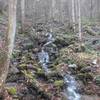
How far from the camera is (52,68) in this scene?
50.5ft

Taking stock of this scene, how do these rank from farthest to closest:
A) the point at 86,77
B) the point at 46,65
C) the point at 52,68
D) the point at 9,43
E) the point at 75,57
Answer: the point at 75,57 → the point at 46,65 → the point at 52,68 → the point at 86,77 → the point at 9,43

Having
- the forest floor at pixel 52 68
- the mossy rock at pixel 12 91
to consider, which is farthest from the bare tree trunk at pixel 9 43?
the mossy rock at pixel 12 91

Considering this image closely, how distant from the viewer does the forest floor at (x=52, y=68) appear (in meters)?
11.8

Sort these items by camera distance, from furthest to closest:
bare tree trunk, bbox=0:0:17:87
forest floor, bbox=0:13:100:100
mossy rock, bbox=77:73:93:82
→ mossy rock, bbox=77:73:93:82 → forest floor, bbox=0:13:100:100 → bare tree trunk, bbox=0:0:17:87

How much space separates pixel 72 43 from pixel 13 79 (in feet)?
27.9

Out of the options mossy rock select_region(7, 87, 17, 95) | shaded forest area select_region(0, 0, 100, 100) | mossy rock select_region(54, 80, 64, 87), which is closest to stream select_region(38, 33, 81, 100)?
shaded forest area select_region(0, 0, 100, 100)

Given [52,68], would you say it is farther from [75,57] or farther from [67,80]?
→ [75,57]

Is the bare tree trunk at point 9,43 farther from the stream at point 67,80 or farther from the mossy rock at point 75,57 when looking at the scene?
the mossy rock at point 75,57

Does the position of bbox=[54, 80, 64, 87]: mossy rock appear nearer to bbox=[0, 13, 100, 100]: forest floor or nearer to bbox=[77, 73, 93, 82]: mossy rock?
bbox=[0, 13, 100, 100]: forest floor

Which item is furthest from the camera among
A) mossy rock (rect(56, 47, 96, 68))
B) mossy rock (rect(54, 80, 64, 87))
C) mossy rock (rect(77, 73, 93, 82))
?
mossy rock (rect(56, 47, 96, 68))

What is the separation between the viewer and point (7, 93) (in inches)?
410

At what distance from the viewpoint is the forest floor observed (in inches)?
464

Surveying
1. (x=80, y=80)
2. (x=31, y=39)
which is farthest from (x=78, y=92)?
(x=31, y=39)

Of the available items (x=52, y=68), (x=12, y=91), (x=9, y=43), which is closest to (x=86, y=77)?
(x=52, y=68)
